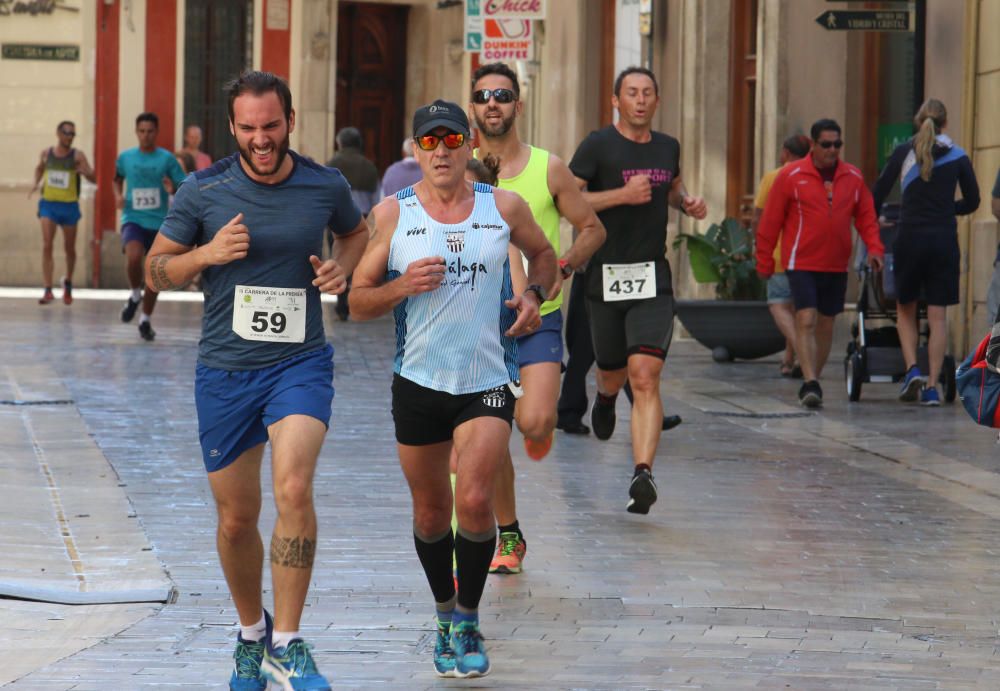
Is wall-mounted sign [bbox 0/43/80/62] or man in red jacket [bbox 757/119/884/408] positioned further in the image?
wall-mounted sign [bbox 0/43/80/62]

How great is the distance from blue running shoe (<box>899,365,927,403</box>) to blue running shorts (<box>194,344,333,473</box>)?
26.9ft

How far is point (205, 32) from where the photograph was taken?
30688mm

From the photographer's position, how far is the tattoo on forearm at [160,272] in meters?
5.55

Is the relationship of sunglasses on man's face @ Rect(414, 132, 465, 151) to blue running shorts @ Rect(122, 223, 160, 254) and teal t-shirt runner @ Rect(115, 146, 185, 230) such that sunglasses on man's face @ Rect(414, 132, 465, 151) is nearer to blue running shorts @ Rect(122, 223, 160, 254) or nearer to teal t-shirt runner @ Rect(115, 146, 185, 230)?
teal t-shirt runner @ Rect(115, 146, 185, 230)

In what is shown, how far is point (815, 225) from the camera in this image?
1305cm

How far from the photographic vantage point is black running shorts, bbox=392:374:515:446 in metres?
5.71

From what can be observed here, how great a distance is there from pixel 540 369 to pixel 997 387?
188 cm

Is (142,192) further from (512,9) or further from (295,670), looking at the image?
(295,670)

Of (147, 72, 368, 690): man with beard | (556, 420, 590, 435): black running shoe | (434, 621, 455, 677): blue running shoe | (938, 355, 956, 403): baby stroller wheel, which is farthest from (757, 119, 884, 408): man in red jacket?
(147, 72, 368, 690): man with beard

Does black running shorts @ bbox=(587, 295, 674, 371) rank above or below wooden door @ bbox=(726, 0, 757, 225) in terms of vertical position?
below

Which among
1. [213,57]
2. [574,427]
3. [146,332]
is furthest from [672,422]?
[213,57]

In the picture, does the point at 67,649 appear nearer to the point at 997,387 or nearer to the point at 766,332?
the point at 997,387

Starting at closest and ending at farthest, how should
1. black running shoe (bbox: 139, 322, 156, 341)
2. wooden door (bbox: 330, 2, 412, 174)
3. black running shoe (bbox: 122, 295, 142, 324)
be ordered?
black running shoe (bbox: 139, 322, 156, 341) < black running shoe (bbox: 122, 295, 142, 324) < wooden door (bbox: 330, 2, 412, 174)

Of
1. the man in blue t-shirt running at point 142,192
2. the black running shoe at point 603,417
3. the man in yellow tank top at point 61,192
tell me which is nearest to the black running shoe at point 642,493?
the black running shoe at point 603,417
